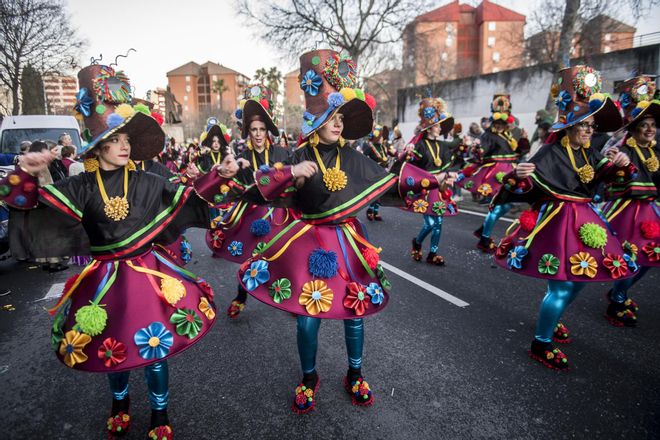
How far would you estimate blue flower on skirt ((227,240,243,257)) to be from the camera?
4.53 metres

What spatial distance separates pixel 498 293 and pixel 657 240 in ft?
5.91

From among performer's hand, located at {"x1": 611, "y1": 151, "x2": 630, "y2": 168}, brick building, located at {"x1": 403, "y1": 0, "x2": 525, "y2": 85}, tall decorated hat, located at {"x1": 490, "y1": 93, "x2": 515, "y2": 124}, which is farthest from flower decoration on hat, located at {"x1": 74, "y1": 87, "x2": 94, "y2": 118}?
brick building, located at {"x1": 403, "y1": 0, "x2": 525, "y2": 85}

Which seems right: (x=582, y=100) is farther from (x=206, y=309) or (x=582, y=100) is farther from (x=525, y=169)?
(x=206, y=309)

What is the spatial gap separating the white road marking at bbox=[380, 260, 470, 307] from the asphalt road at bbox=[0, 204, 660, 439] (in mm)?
117

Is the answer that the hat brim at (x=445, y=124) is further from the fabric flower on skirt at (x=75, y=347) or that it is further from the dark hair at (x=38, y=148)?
the fabric flower on skirt at (x=75, y=347)

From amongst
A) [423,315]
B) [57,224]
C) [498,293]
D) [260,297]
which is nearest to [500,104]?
[498,293]

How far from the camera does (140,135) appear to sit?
2752 millimetres

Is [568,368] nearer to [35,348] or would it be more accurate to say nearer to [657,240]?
[657,240]

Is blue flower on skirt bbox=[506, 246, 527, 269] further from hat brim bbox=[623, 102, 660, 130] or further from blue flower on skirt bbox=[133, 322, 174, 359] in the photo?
blue flower on skirt bbox=[133, 322, 174, 359]

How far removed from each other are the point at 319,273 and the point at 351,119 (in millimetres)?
1240

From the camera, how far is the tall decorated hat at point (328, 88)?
286 cm

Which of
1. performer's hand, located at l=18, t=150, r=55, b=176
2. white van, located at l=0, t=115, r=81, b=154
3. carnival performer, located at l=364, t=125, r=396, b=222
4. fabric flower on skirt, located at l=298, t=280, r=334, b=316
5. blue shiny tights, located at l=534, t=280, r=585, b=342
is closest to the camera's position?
performer's hand, located at l=18, t=150, r=55, b=176

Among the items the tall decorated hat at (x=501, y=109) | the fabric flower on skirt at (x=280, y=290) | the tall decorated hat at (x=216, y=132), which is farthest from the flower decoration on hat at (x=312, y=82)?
the tall decorated hat at (x=501, y=109)

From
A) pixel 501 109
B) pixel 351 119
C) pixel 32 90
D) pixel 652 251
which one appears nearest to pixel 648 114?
pixel 652 251
